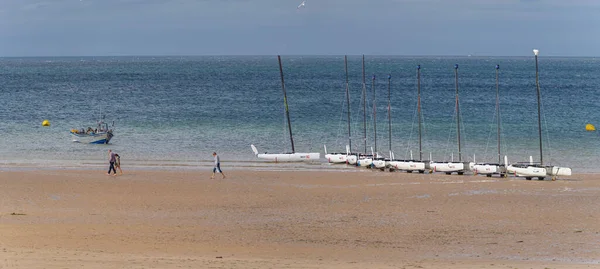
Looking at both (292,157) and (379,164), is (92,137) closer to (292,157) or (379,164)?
(292,157)

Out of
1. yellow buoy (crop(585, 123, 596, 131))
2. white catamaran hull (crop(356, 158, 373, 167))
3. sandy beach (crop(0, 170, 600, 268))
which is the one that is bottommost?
yellow buoy (crop(585, 123, 596, 131))

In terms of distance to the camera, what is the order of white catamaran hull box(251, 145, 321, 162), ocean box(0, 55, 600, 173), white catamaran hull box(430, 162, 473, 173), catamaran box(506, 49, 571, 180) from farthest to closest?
ocean box(0, 55, 600, 173)
white catamaran hull box(251, 145, 321, 162)
white catamaran hull box(430, 162, 473, 173)
catamaran box(506, 49, 571, 180)

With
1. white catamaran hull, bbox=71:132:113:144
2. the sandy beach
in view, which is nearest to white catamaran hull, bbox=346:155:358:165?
the sandy beach

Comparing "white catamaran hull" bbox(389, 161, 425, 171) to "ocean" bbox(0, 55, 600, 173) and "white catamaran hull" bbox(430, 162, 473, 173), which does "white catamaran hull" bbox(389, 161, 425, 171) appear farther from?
"ocean" bbox(0, 55, 600, 173)

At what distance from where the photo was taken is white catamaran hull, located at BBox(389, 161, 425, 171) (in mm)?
39094

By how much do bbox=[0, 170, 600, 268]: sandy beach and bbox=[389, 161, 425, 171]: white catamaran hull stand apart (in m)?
1.85

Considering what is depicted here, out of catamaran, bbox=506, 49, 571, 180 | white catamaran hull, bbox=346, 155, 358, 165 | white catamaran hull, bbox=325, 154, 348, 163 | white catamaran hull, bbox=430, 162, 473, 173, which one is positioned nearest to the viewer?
catamaran, bbox=506, 49, 571, 180

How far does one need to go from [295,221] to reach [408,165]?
15.3 meters

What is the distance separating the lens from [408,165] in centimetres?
3944

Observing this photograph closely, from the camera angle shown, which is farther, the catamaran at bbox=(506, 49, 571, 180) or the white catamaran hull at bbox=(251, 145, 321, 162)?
the white catamaran hull at bbox=(251, 145, 321, 162)

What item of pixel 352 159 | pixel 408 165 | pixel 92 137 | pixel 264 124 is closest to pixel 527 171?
pixel 408 165

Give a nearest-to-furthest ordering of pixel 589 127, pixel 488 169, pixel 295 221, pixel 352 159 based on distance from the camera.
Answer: pixel 295 221 → pixel 488 169 → pixel 352 159 → pixel 589 127

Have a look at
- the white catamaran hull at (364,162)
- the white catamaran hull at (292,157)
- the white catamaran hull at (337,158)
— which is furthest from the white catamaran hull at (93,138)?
the white catamaran hull at (364,162)

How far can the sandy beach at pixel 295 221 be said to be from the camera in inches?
774
